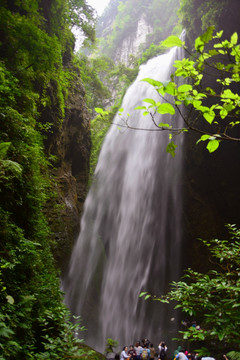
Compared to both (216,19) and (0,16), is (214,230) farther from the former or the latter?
(0,16)

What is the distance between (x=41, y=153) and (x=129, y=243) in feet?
29.2

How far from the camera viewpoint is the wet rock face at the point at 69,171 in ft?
28.9

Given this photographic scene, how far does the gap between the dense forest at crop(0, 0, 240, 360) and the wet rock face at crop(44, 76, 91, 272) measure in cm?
5

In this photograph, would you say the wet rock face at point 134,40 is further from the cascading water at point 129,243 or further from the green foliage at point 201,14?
the green foliage at point 201,14

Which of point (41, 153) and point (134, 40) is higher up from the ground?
point (134, 40)

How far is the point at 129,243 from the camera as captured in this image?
44.6 ft

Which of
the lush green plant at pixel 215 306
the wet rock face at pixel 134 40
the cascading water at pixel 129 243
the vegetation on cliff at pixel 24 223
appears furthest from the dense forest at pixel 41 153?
the wet rock face at pixel 134 40

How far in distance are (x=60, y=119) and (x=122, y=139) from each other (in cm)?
862

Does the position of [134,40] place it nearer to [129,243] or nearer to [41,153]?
[129,243]

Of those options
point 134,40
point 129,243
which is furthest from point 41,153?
point 134,40

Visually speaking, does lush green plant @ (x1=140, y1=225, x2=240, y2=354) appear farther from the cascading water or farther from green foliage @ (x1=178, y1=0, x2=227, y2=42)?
green foliage @ (x1=178, y1=0, x2=227, y2=42)

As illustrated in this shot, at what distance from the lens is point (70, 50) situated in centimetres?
1120

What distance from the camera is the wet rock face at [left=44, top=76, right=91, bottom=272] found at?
8.82 m

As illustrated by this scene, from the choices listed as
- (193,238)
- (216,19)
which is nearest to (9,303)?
(193,238)
